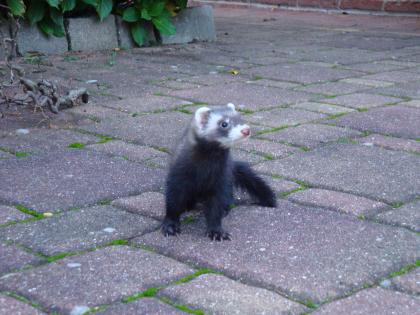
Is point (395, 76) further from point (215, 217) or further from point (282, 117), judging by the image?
point (215, 217)

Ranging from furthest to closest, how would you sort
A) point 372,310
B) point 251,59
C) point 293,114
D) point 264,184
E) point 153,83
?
point 251,59 → point 153,83 → point 293,114 → point 264,184 → point 372,310

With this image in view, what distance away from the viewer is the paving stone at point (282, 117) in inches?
190

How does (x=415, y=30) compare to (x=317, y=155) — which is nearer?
(x=317, y=155)

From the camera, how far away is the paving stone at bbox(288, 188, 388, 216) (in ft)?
10.7

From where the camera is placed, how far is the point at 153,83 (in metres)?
6.16

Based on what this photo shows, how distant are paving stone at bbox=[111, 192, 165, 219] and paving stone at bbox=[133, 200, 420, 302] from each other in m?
0.18

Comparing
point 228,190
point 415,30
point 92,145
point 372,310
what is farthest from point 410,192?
point 415,30

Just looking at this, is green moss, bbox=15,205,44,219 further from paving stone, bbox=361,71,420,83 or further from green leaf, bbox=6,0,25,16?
paving stone, bbox=361,71,420,83

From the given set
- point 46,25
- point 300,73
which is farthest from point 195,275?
point 46,25

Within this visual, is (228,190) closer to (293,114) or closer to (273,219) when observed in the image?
(273,219)

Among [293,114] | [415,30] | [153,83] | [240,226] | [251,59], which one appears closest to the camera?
[240,226]

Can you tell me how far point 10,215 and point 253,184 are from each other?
3.79 feet

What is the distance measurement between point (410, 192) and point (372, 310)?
1.34m

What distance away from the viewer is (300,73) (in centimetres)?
668
